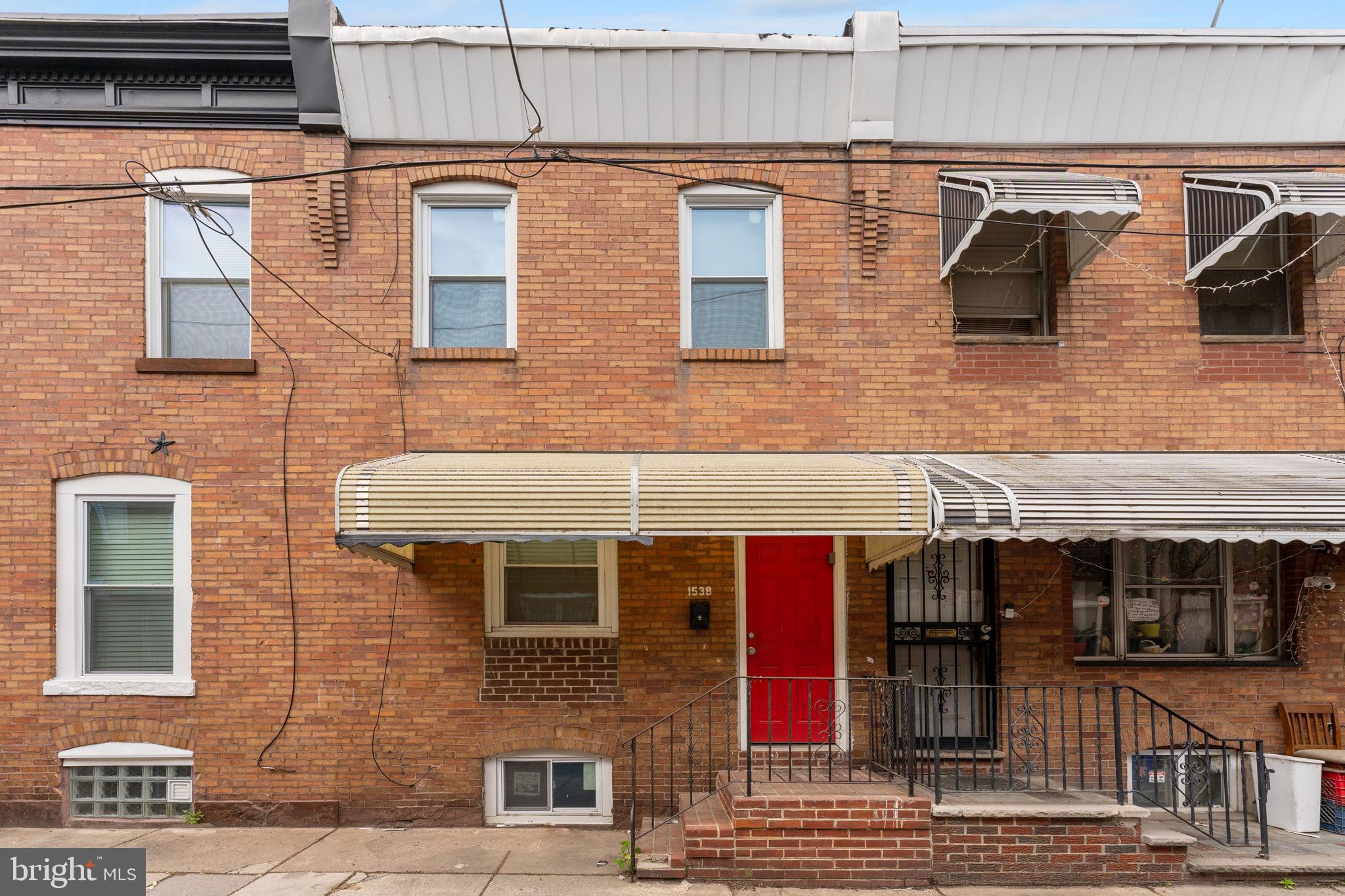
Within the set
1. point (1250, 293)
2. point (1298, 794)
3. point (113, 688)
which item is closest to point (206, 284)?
point (113, 688)

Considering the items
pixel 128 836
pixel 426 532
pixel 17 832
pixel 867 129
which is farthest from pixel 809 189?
pixel 17 832

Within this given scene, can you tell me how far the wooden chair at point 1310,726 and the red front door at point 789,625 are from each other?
3818mm

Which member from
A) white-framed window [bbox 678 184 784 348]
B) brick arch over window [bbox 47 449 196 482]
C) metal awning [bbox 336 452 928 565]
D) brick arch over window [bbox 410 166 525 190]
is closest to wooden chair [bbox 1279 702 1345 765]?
metal awning [bbox 336 452 928 565]

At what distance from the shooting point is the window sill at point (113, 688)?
728 cm

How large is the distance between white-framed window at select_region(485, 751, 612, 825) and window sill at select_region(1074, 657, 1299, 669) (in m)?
4.25

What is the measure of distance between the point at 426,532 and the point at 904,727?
397cm

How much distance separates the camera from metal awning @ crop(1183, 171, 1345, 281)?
6941mm

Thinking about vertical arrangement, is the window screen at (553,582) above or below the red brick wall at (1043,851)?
above

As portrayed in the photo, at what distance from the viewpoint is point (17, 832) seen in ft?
23.3

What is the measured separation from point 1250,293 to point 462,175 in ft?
23.3

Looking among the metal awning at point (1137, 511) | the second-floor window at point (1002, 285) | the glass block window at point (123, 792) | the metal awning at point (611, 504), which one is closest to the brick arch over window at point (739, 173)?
the second-floor window at point (1002, 285)

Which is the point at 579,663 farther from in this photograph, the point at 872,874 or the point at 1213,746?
the point at 1213,746

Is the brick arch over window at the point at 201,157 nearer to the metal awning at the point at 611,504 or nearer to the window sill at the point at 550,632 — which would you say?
the metal awning at the point at 611,504

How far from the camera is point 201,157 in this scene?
755cm
